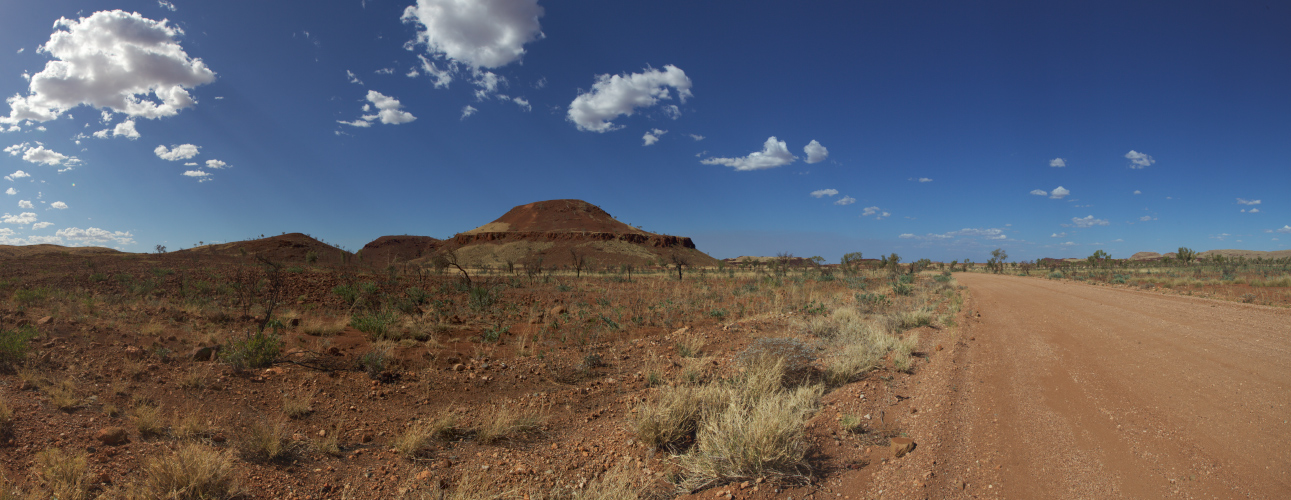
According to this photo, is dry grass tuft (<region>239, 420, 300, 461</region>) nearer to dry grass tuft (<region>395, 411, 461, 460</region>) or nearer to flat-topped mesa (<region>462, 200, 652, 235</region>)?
dry grass tuft (<region>395, 411, 461, 460</region>)

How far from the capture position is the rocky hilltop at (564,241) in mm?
81750

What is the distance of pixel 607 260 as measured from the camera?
78812mm

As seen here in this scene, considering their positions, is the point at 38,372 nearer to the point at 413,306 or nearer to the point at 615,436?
the point at 615,436

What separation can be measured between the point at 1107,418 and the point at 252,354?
31.8ft

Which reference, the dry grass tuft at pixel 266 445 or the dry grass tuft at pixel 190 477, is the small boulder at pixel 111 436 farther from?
the dry grass tuft at pixel 266 445

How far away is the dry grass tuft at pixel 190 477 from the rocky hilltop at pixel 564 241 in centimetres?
6611

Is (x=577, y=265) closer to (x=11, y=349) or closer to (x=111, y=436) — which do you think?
(x=11, y=349)

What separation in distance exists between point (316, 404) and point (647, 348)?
5.04m

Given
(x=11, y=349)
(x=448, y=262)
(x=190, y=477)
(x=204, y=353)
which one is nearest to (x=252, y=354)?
(x=204, y=353)

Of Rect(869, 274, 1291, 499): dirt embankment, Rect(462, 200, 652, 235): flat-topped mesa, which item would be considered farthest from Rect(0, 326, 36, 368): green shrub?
Rect(462, 200, 652, 235): flat-topped mesa

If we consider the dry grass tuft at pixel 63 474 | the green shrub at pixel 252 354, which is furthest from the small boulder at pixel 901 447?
the green shrub at pixel 252 354

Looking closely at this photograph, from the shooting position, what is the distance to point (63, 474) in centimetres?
335

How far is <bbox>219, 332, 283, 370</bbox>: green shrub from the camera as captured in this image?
613 cm

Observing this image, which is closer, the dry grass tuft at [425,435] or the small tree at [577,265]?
the dry grass tuft at [425,435]
